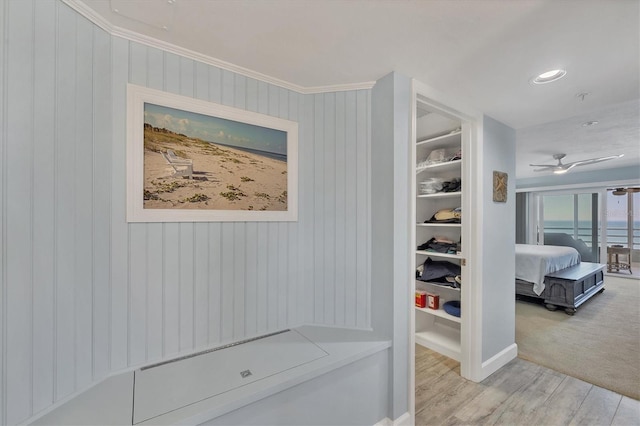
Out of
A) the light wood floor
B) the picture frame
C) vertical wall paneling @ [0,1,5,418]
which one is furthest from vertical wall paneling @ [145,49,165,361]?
the picture frame

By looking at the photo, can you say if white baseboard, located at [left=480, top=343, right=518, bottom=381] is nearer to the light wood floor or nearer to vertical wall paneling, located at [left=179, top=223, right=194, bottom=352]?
the light wood floor

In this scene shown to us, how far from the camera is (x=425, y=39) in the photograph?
1.33 m

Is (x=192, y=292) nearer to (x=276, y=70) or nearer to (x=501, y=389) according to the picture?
(x=276, y=70)

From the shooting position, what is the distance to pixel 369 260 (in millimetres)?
1762

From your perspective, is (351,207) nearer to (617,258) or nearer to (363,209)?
(363,209)

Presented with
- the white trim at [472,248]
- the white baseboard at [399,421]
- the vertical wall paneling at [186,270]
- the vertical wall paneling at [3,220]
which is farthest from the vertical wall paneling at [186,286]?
the white trim at [472,248]

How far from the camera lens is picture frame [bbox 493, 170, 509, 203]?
7.59 feet

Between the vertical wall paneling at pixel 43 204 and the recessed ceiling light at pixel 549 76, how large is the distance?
8.33 ft

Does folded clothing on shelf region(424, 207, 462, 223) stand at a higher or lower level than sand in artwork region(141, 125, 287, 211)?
lower

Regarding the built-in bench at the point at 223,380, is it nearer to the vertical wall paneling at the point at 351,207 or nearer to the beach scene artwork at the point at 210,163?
the vertical wall paneling at the point at 351,207

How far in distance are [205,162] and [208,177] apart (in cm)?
9

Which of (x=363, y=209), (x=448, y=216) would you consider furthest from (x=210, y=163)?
(x=448, y=216)

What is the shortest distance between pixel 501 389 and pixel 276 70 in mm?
2912

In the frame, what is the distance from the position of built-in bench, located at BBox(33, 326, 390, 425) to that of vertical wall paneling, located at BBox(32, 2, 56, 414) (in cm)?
18
